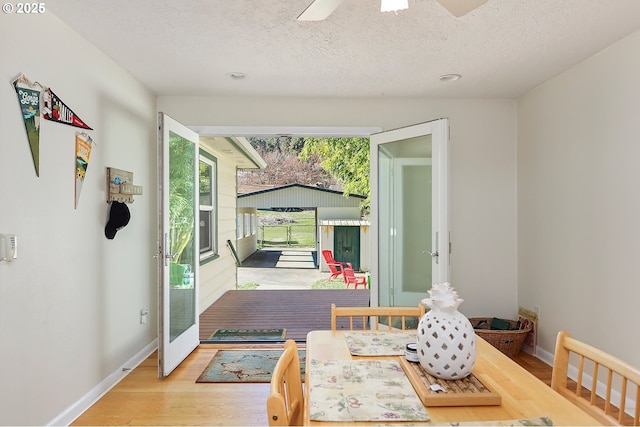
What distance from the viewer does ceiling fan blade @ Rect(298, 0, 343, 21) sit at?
1.70m

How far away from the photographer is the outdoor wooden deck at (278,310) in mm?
4848

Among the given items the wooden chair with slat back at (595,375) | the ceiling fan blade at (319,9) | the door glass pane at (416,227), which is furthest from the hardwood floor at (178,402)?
the ceiling fan blade at (319,9)

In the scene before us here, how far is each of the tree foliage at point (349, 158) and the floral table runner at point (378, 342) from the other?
760 cm

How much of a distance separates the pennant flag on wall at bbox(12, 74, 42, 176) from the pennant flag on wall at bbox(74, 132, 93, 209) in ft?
1.29

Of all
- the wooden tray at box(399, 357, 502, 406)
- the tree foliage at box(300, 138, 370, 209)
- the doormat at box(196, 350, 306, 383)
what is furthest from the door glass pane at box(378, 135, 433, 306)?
the tree foliage at box(300, 138, 370, 209)

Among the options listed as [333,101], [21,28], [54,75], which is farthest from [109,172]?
[333,101]

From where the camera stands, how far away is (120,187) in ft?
10.1

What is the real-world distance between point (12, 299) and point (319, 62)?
241 cm

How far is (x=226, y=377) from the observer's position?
10.4ft

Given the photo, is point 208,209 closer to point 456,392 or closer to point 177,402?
point 177,402

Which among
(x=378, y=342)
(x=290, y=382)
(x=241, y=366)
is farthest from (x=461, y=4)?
(x=241, y=366)

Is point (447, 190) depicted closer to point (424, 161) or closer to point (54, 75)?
point (424, 161)

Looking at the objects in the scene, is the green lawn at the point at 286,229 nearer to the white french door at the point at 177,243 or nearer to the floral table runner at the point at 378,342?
the white french door at the point at 177,243

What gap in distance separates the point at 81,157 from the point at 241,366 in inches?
78.8
